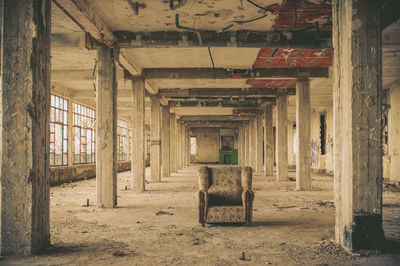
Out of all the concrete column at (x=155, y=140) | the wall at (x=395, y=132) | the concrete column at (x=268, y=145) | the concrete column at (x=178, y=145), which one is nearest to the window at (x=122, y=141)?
the concrete column at (x=178, y=145)

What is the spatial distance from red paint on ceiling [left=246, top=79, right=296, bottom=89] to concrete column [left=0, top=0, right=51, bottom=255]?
859cm

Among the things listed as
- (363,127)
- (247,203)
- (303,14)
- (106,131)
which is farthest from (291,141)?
(363,127)

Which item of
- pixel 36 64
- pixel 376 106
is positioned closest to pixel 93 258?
pixel 36 64

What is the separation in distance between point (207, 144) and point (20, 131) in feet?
102

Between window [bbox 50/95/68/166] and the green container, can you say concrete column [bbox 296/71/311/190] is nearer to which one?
window [bbox 50/95/68/166]

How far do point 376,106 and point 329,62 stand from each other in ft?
19.9

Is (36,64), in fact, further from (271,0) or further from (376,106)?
(376,106)

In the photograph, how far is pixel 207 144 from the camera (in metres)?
35.0

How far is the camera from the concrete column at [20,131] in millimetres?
3967

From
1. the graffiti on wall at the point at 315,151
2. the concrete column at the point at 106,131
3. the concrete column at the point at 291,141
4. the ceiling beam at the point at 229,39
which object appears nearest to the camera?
the ceiling beam at the point at 229,39

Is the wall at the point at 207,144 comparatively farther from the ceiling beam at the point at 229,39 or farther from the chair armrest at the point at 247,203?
the chair armrest at the point at 247,203

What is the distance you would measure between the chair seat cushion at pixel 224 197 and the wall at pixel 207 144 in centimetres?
2880

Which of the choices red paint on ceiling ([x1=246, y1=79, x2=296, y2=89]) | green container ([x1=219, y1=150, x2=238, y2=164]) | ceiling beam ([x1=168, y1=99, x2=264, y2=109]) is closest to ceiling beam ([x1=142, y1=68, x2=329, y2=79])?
red paint on ceiling ([x1=246, y1=79, x2=296, y2=89])

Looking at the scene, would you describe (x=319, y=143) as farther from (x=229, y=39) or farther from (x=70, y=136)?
(x=229, y=39)
